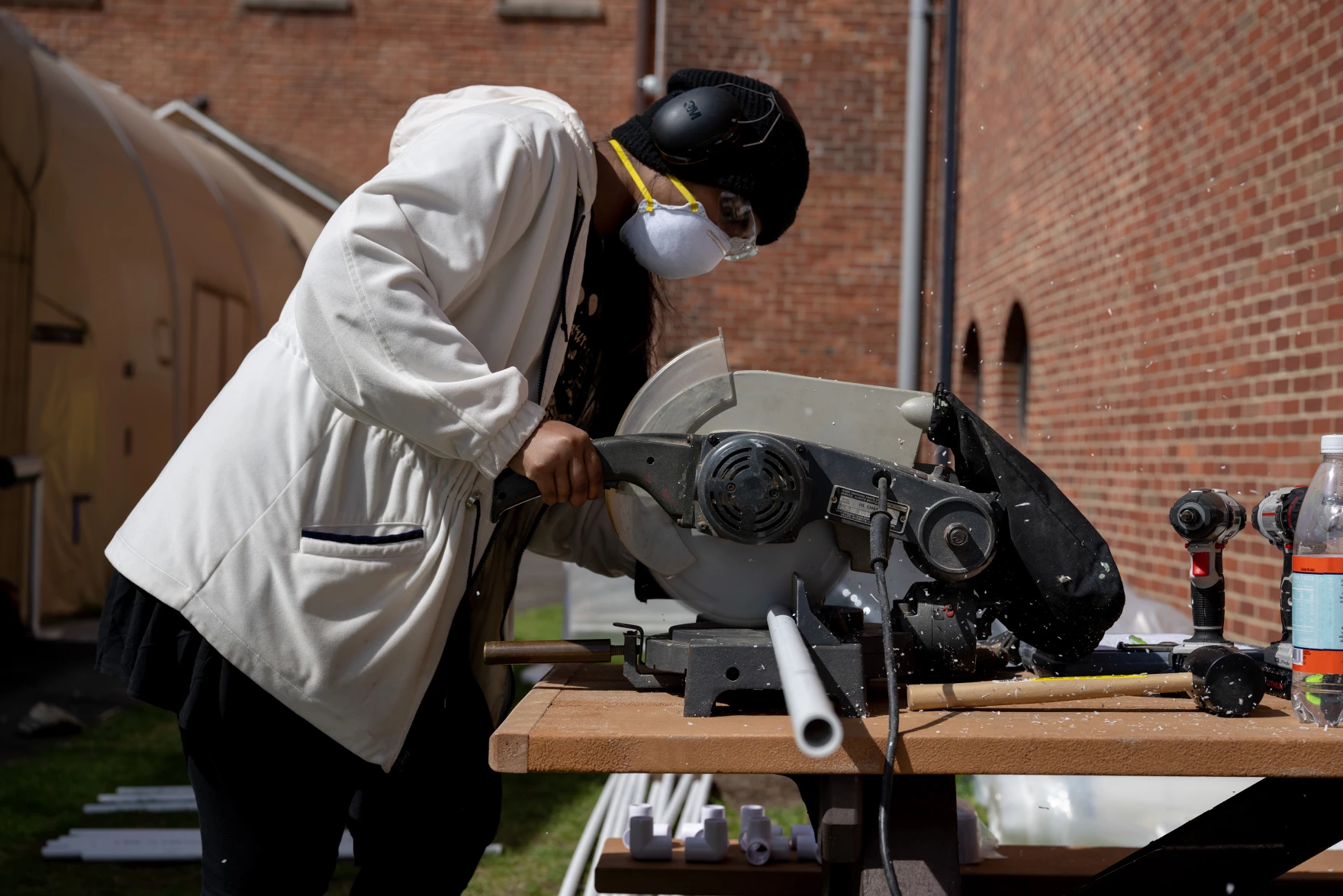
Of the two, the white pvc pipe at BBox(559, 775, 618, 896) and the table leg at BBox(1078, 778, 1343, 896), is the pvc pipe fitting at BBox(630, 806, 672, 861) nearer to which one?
the white pvc pipe at BBox(559, 775, 618, 896)

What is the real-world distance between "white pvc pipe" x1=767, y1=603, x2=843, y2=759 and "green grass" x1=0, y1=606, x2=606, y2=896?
240cm

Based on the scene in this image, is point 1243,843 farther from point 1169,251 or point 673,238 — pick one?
point 1169,251

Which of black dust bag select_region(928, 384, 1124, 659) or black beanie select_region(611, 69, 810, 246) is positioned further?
black beanie select_region(611, 69, 810, 246)

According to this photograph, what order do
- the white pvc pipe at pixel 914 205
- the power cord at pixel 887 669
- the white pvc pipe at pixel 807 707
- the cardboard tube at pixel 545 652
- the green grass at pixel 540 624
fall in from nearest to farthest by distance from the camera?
the white pvc pipe at pixel 807 707 → the power cord at pixel 887 669 → the cardboard tube at pixel 545 652 → the white pvc pipe at pixel 914 205 → the green grass at pixel 540 624

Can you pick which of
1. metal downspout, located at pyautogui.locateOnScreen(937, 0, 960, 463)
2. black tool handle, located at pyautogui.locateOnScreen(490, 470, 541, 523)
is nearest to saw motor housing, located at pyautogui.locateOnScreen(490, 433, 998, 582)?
black tool handle, located at pyautogui.locateOnScreen(490, 470, 541, 523)

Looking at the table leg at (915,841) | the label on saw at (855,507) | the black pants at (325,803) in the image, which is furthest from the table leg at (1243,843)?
the black pants at (325,803)

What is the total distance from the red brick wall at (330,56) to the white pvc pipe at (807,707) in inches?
542

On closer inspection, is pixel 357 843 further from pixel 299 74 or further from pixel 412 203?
pixel 299 74

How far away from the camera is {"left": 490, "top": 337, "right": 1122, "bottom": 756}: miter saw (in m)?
1.38

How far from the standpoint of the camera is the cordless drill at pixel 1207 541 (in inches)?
69.6

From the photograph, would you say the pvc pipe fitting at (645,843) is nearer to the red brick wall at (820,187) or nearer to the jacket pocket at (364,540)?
the jacket pocket at (364,540)

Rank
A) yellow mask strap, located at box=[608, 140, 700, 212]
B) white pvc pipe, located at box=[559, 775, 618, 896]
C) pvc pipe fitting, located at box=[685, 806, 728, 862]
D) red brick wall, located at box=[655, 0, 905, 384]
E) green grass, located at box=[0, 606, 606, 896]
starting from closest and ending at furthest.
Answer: yellow mask strap, located at box=[608, 140, 700, 212] < pvc pipe fitting, located at box=[685, 806, 728, 862] < white pvc pipe, located at box=[559, 775, 618, 896] < green grass, located at box=[0, 606, 606, 896] < red brick wall, located at box=[655, 0, 905, 384]

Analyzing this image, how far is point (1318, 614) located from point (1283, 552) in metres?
0.34

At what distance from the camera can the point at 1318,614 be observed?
1.39 meters
